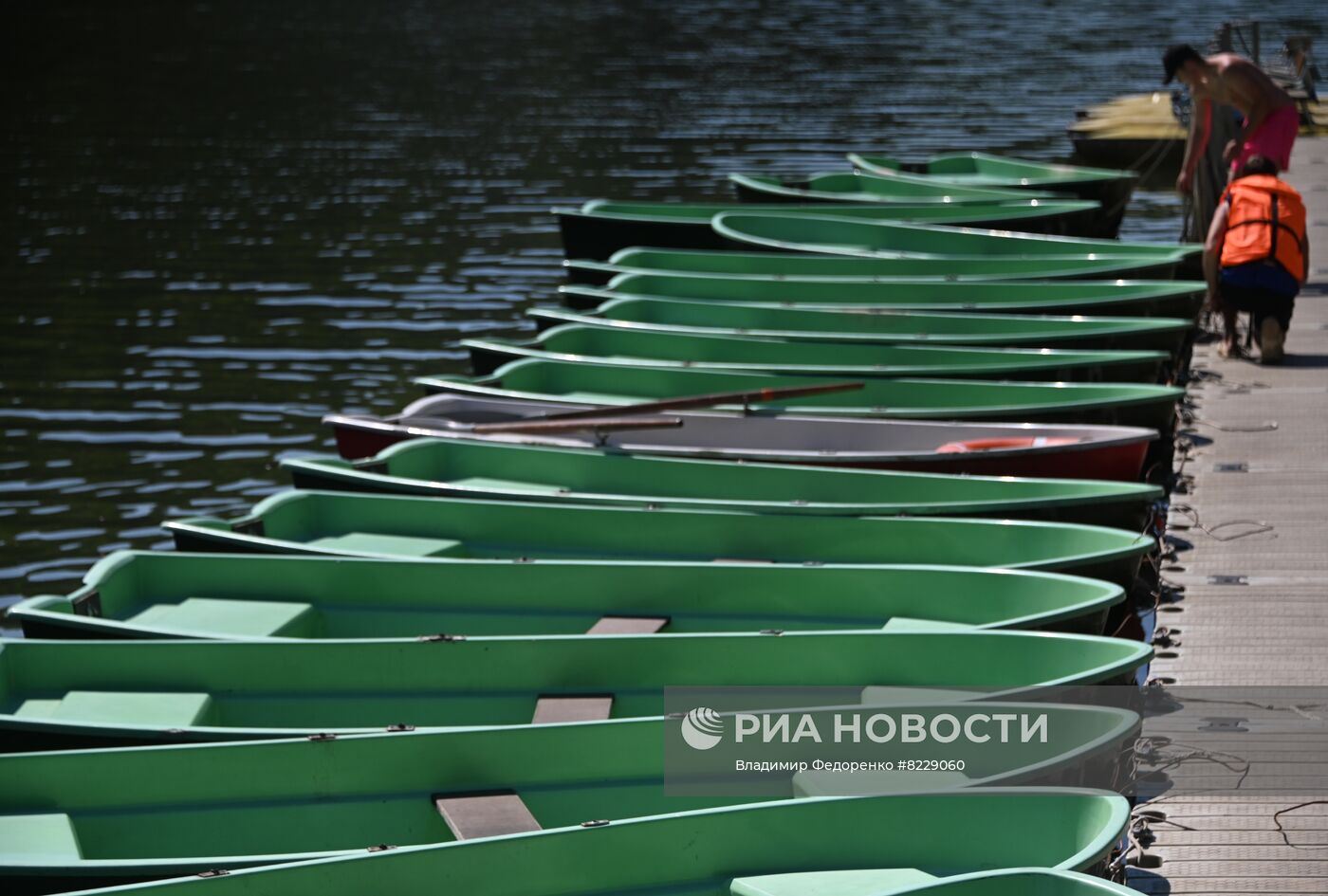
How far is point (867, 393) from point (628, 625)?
3.96m

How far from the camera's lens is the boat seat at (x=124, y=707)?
7062mm

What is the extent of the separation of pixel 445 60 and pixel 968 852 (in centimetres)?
3354

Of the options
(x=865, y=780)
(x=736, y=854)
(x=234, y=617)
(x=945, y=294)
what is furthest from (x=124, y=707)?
(x=945, y=294)

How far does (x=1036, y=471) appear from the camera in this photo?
972 cm

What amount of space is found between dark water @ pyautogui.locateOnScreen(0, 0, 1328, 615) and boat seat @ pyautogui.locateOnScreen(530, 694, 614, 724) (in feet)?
16.5

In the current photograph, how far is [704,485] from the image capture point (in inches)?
385

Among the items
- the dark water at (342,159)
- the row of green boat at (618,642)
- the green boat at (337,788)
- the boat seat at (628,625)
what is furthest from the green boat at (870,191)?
the green boat at (337,788)

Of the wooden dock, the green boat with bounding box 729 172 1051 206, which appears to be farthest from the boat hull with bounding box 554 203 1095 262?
the wooden dock

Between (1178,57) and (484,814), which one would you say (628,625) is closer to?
(484,814)

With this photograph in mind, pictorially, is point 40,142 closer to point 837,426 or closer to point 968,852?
point 837,426

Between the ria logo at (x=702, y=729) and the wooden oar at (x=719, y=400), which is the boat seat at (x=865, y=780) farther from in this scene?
the wooden oar at (x=719, y=400)

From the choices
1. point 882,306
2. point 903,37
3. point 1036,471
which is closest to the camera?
point 1036,471

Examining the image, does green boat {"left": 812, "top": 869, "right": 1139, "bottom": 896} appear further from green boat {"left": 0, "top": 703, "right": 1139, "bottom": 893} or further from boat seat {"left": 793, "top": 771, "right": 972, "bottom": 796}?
green boat {"left": 0, "top": 703, "right": 1139, "bottom": 893}

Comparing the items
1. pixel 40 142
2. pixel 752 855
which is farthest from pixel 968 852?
pixel 40 142
